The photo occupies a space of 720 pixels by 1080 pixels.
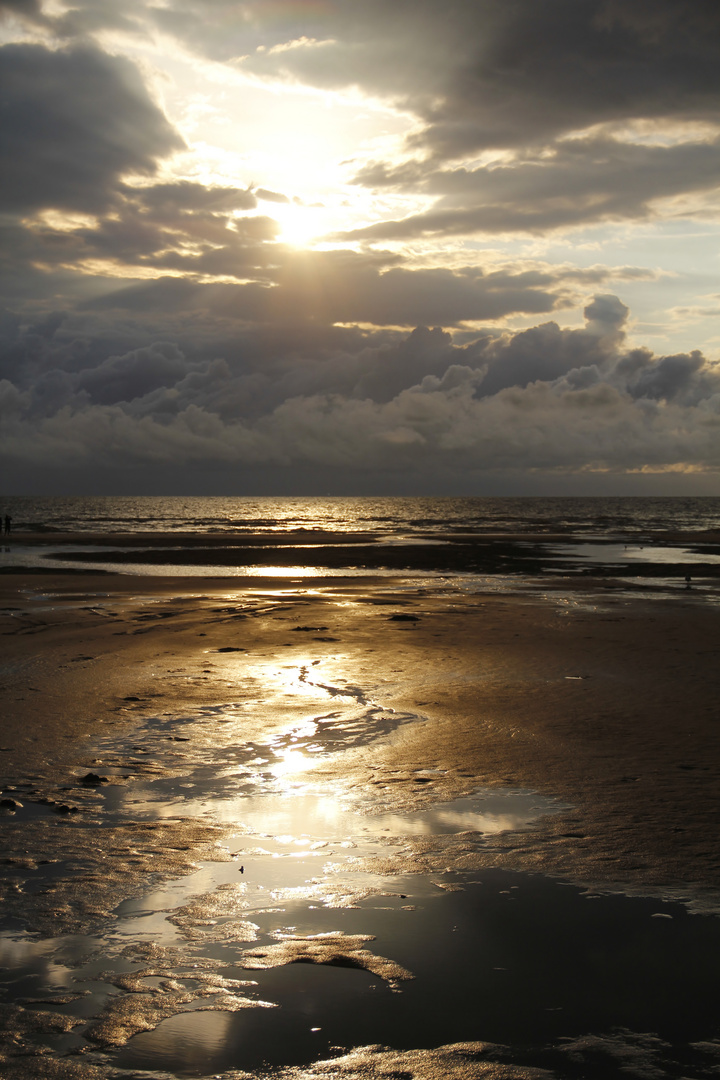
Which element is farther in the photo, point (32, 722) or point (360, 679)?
point (360, 679)

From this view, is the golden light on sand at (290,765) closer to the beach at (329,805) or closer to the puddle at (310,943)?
the beach at (329,805)

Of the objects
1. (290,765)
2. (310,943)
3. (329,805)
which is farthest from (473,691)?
(310,943)

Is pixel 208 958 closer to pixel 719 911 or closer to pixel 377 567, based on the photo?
pixel 719 911

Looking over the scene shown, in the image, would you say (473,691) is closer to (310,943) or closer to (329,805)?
(329,805)

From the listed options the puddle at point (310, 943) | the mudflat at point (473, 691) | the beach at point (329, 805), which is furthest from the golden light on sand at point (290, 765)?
the puddle at point (310, 943)

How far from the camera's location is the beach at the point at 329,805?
4699 millimetres

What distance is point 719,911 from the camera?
599 centimetres

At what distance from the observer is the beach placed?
4699mm

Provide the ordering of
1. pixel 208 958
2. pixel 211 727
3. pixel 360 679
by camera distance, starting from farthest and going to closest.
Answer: pixel 360 679 < pixel 211 727 < pixel 208 958

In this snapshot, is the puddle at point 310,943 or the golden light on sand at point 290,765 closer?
the puddle at point 310,943

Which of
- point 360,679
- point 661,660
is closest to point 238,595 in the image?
point 360,679

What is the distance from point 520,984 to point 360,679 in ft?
31.0

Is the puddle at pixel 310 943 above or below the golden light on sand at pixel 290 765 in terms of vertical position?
above

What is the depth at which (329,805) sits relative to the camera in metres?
8.27
